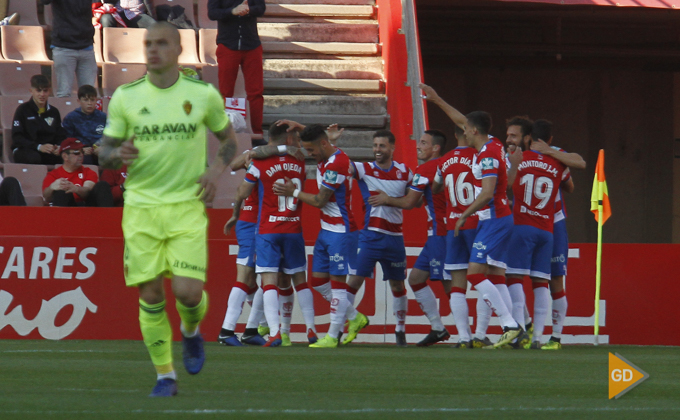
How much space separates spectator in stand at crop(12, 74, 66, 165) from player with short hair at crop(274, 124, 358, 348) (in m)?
3.78

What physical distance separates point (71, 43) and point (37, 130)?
6.00 feet

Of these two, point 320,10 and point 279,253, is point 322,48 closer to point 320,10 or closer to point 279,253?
point 320,10

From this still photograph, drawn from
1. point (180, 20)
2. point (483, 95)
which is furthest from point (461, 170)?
point (483, 95)

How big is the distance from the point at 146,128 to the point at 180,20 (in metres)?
10.7

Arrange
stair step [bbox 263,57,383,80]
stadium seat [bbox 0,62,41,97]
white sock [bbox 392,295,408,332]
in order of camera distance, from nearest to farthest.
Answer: white sock [bbox 392,295,408,332] → stadium seat [bbox 0,62,41,97] → stair step [bbox 263,57,383,80]

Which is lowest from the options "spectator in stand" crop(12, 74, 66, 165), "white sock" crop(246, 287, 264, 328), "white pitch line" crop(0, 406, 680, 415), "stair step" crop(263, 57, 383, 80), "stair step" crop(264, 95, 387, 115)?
"white sock" crop(246, 287, 264, 328)

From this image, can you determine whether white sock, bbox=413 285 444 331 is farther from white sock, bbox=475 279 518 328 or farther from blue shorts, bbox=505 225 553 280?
white sock, bbox=475 279 518 328

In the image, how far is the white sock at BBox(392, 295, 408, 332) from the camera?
33.2 feet

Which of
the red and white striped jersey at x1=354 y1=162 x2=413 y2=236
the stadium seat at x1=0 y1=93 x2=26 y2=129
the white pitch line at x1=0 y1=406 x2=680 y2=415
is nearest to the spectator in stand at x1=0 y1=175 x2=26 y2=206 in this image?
the stadium seat at x1=0 y1=93 x2=26 y2=129

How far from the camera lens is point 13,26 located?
47.0 ft

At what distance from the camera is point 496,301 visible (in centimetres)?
899

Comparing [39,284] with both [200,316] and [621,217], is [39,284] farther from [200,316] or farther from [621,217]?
[621,217]

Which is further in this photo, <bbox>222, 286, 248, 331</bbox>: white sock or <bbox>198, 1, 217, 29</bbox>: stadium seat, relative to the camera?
<bbox>198, 1, 217, 29</bbox>: stadium seat

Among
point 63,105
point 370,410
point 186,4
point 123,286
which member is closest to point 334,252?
point 123,286
